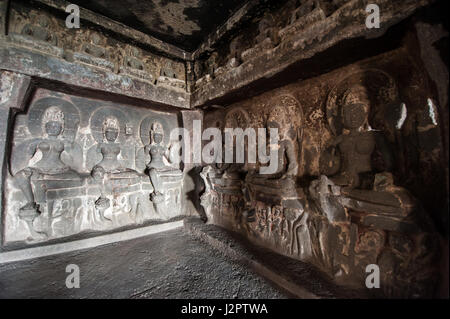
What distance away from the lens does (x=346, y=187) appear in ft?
6.09

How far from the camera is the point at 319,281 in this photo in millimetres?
1817

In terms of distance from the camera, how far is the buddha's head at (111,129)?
340 centimetres

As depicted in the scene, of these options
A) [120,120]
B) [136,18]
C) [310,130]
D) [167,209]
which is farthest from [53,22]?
[310,130]

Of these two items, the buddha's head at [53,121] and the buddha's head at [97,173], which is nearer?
the buddha's head at [53,121]

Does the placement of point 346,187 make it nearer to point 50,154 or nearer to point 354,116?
point 354,116

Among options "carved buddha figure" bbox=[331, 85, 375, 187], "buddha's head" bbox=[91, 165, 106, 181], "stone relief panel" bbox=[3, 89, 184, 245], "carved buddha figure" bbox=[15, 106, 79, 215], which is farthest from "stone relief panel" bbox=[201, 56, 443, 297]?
"carved buddha figure" bbox=[15, 106, 79, 215]

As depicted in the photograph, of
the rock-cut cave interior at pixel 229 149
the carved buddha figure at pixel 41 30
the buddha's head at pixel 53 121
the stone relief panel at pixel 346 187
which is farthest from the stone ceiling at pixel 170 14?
the buddha's head at pixel 53 121

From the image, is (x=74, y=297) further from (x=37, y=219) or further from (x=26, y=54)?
(x=26, y=54)

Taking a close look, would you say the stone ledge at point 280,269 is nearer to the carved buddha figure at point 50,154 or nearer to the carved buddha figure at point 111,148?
the carved buddha figure at point 111,148

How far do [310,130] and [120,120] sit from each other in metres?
3.74

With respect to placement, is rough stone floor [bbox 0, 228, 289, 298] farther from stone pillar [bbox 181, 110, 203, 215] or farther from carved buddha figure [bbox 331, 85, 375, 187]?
carved buddha figure [bbox 331, 85, 375, 187]

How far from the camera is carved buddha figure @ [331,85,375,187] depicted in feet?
6.19

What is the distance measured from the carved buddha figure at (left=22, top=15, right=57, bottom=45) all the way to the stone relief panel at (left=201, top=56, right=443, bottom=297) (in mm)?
3400

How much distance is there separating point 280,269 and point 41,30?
15.3 ft
